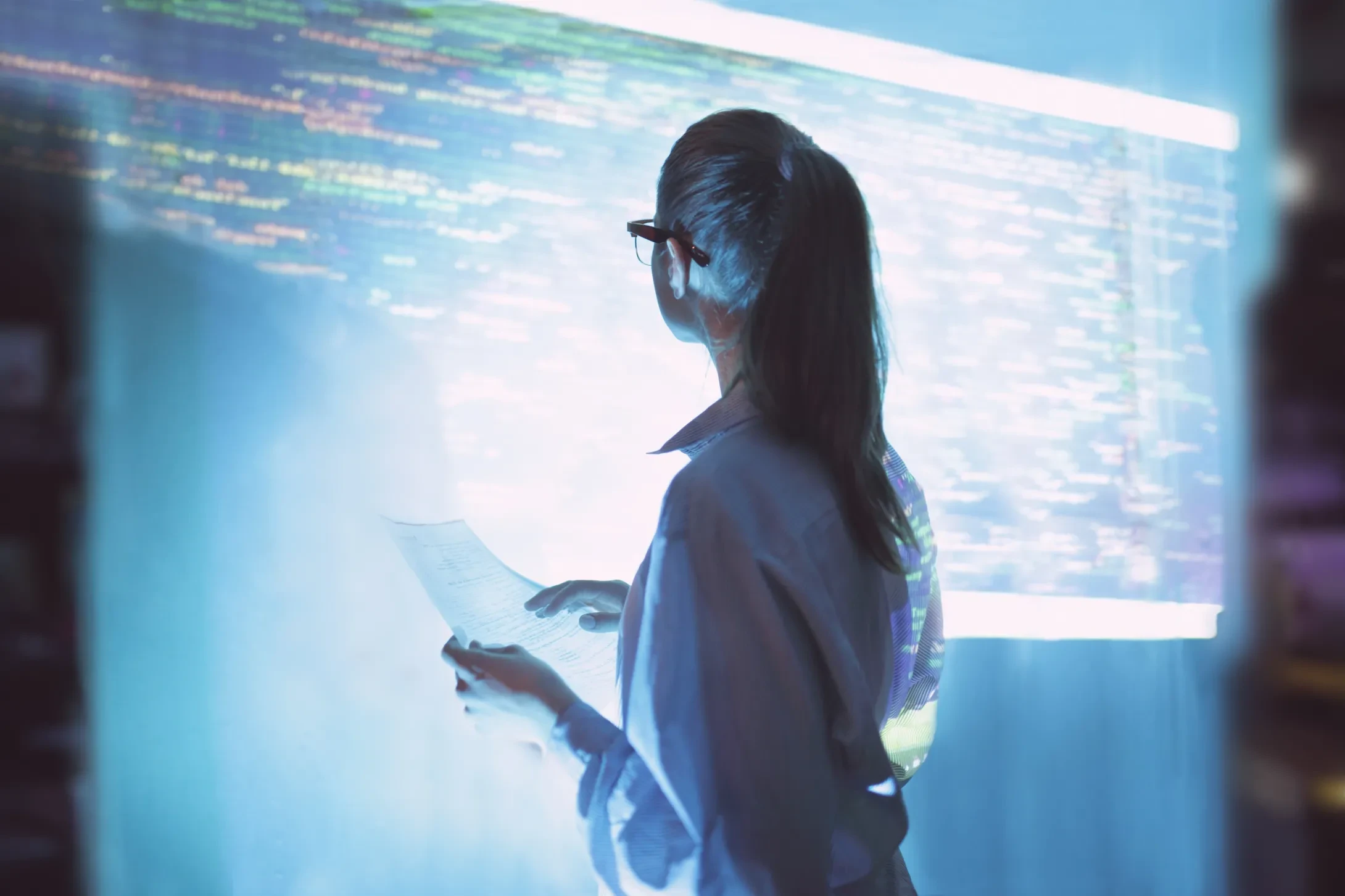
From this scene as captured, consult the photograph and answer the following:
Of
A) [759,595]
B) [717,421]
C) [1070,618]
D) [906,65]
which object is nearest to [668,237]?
[717,421]

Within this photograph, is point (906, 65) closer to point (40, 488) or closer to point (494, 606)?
point (494, 606)

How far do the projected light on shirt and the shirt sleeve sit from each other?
62 centimetres

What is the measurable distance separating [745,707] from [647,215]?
82cm

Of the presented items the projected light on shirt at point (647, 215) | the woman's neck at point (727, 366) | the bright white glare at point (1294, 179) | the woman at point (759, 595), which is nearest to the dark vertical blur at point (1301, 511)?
the bright white glare at point (1294, 179)

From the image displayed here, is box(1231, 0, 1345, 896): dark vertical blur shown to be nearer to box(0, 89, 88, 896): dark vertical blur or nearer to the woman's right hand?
the woman's right hand

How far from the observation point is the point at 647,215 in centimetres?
127

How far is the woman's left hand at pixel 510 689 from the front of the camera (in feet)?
2.37

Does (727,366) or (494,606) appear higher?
(727,366)

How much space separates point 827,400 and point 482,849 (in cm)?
83

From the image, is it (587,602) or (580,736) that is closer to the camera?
(580,736)

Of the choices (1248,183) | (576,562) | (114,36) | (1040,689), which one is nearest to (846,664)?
(576,562)

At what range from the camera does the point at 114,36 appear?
3.81 ft

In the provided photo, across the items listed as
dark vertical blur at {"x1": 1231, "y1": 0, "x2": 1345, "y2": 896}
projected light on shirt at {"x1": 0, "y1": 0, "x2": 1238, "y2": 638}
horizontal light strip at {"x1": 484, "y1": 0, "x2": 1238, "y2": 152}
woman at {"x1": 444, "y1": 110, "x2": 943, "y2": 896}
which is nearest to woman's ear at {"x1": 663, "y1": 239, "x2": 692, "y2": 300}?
woman at {"x1": 444, "y1": 110, "x2": 943, "y2": 896}

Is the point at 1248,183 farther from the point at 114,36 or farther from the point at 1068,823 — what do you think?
the point at 114,36
